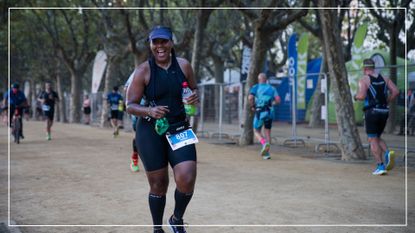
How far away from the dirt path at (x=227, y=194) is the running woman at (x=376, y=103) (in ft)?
1.62

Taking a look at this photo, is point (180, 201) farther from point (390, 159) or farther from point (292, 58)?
point (292, 58)

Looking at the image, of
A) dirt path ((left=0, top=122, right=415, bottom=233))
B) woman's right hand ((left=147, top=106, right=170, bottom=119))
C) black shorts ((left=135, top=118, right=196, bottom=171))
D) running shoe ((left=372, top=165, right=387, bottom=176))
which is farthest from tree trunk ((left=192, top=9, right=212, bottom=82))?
woman's right hand ((left=147, top=106, right=170, bottom=119))

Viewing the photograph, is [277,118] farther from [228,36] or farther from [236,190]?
[236,190]

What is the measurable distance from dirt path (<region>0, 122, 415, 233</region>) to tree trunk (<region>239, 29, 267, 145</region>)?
395 centimetres

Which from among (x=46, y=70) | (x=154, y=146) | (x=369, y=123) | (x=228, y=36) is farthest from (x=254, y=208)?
(x=46, y=70)

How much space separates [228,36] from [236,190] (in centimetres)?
2683

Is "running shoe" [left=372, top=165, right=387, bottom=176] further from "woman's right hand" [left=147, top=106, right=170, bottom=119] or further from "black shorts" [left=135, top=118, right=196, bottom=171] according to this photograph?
"woman's right hand" [left=147, top=106, right=170, bottom=119]

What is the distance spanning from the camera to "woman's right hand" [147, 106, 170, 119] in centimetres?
444

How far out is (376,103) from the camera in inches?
362

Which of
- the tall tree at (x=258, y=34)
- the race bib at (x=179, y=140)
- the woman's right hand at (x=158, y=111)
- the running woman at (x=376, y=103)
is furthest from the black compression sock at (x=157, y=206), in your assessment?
the tall tree at (x=258, y=34)

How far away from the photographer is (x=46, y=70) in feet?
144

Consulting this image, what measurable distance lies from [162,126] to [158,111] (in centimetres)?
18

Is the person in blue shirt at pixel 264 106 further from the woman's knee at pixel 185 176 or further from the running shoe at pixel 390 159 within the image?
the woman's knee at pixel 185 176

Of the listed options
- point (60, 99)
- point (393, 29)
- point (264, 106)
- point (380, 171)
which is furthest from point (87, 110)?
point (380, 171)
